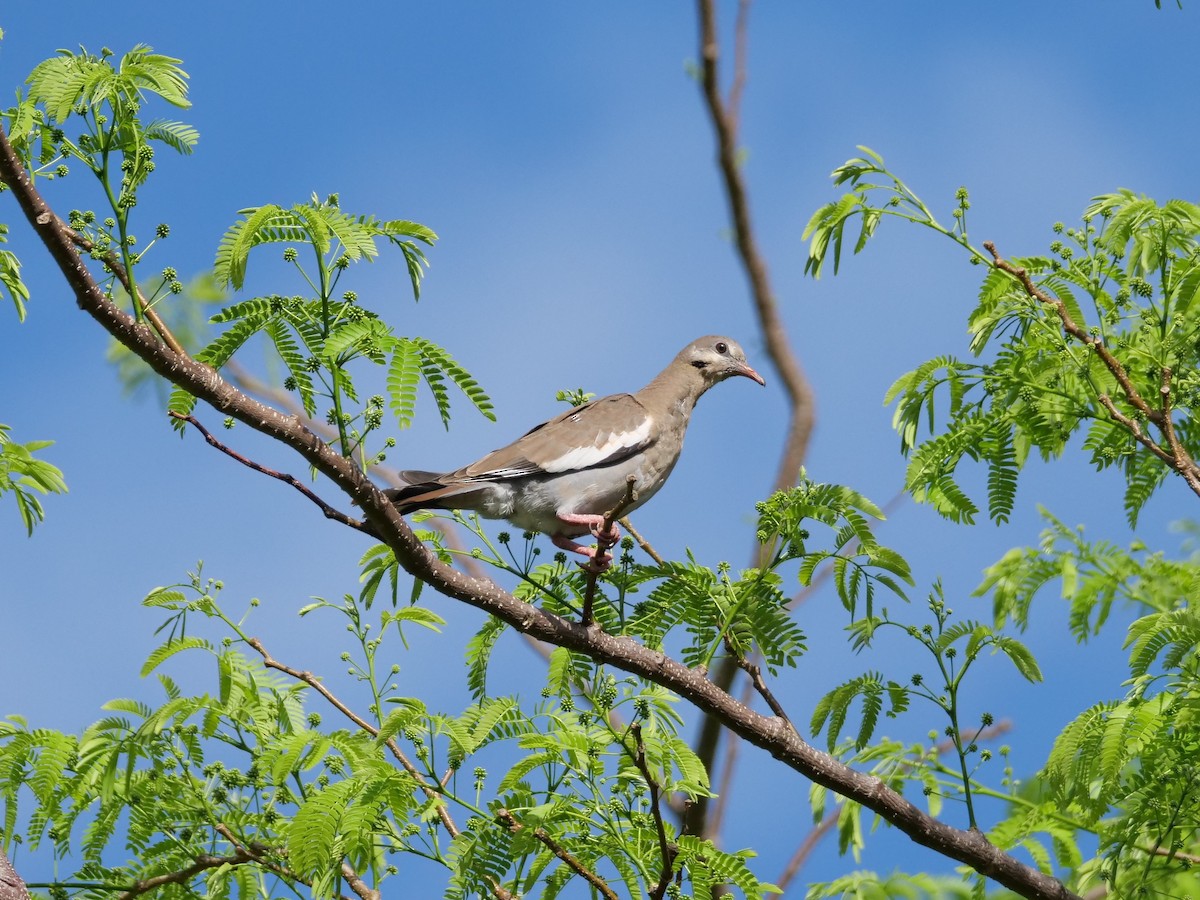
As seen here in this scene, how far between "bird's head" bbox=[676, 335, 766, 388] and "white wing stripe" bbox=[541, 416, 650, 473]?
4.56 ft

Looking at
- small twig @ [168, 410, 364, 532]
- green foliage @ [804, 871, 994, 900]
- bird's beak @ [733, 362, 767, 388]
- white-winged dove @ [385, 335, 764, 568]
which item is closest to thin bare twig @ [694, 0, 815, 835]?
bird's beak @ [733, 362, 767, 388]

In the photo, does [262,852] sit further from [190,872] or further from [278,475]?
[278,475]

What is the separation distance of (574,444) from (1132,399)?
285cm

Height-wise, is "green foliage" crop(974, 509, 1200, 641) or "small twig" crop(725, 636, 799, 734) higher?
"green foliage" crop(974, 509, 1200, 641)

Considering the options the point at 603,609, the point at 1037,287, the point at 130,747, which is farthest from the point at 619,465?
the point at 130,747

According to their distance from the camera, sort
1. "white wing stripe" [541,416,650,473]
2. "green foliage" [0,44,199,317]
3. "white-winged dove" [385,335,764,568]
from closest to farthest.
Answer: "green foliage" [0,44,199,317] → "white-winged dove" [385,335,764,568] → "white wing stripe" [541,416,650,473]

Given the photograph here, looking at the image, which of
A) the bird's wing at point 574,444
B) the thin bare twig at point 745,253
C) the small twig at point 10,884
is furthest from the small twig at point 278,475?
the thin bare twig at point 745,253

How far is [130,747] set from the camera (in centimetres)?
423

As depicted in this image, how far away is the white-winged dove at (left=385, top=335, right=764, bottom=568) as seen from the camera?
5.91 meters

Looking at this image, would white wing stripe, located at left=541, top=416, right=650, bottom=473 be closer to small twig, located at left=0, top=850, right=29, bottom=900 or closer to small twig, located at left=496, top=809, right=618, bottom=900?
small twig, located at left=496, top=809, right=618, bottom=900

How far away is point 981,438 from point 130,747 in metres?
3.33

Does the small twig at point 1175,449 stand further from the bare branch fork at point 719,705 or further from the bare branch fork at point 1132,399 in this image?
the bare branch fork at point 719,705

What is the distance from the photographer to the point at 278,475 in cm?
356

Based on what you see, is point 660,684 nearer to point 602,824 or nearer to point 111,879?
point 602,824
